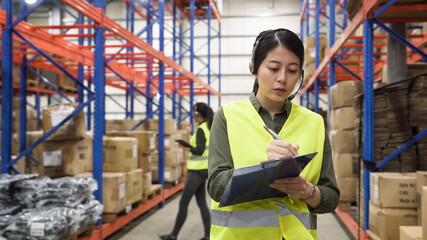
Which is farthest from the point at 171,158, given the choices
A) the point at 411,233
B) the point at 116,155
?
the point at 411,233

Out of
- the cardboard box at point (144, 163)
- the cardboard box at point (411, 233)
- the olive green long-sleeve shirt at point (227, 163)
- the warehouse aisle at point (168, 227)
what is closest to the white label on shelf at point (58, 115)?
the warehouse aisle at point (168, 227)

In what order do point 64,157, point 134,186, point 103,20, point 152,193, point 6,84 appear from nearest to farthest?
point 6,84
point 64,157
point 103,20
point 134,186
point 152,193

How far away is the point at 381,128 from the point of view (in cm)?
461

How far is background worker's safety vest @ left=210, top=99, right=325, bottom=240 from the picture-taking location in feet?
4.70

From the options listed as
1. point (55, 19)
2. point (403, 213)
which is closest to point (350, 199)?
point (403, 213)

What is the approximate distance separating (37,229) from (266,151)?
115 inches

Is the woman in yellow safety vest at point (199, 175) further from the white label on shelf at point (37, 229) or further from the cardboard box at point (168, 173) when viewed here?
the cardboard box at point (168, 173)

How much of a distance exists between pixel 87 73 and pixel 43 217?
28.6 feet

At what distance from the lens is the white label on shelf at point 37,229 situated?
3506 mm

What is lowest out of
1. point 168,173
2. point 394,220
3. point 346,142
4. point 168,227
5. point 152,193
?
point 168,227

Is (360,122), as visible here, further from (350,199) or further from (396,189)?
(350,199)

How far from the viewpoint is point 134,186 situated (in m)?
6.21

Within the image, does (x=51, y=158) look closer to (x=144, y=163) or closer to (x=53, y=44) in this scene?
(x=144, y=163)

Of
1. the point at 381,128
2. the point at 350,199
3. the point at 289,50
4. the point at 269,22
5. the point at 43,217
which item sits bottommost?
the point at 350,199
